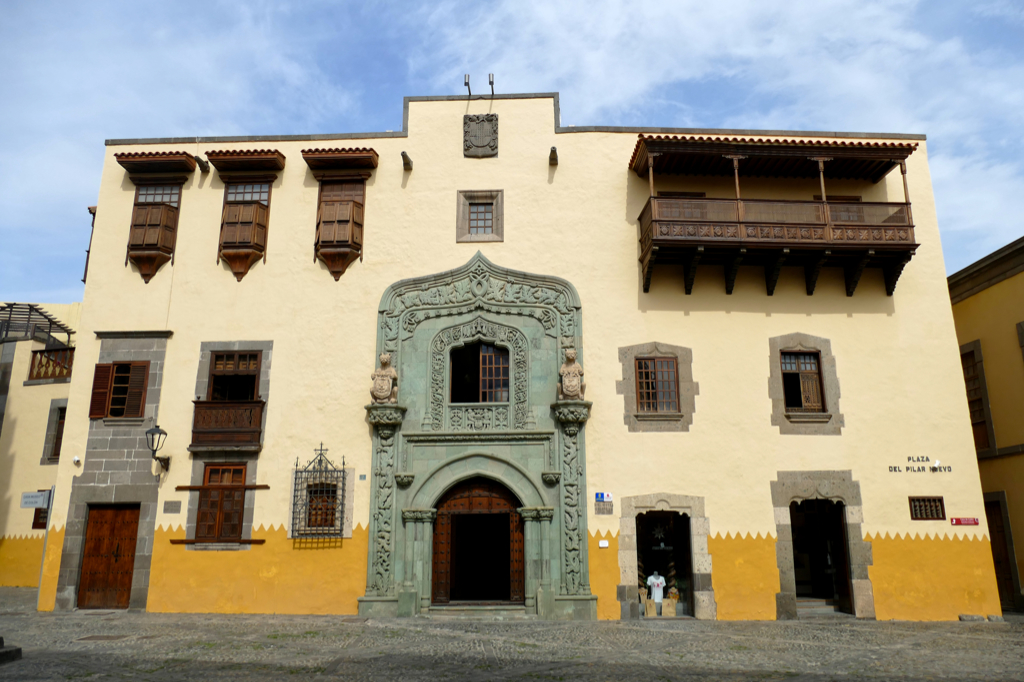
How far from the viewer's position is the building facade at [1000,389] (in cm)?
1962

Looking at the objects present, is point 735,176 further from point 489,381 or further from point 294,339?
point 294,339

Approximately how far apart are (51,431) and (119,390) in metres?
7.81

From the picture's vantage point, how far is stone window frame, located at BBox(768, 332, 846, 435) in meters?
17.9

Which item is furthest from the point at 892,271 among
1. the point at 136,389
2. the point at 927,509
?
the point at 136,389

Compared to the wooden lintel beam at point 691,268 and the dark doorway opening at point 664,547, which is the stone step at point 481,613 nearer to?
the dark doorway opening at point 664,547

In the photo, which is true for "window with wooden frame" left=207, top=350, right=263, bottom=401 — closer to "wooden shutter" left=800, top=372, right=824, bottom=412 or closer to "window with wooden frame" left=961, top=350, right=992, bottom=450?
"wooden shutter" left=800, top=372, right=824, bottom=412

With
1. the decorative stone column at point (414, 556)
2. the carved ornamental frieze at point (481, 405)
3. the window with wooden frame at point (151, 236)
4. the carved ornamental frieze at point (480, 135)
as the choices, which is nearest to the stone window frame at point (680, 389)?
the carved ornamental frieze at point (481, 405)

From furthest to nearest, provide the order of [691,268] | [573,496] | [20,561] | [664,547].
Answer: [20,561]
[691,268]
[664,547]
[573,496]

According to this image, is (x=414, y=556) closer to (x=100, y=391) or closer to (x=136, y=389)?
(x=136, y=389)

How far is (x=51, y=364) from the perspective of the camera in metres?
25.3

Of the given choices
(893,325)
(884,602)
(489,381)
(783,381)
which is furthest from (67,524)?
(893,325)

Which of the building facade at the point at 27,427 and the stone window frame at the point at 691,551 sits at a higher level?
the building facade at the point at 27,427

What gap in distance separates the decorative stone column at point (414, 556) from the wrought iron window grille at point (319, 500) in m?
1.64

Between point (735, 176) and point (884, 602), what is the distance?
10593mm
